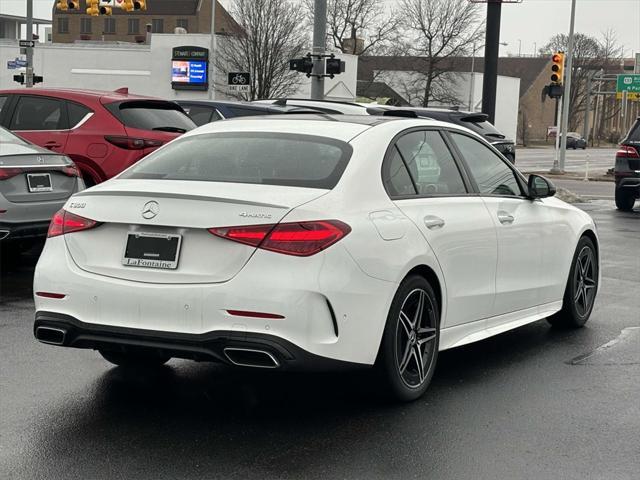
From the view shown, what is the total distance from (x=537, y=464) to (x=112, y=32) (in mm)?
127528

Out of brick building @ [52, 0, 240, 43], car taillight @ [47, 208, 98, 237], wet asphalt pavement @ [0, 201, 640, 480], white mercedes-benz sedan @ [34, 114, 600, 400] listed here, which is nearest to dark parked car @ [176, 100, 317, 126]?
wet asphalt pavement @ [0, 201, 640, 480]

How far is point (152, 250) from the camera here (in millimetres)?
5188

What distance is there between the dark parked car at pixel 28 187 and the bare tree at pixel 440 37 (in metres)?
79.9

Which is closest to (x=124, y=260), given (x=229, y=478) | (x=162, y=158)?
(x=162, y=158)

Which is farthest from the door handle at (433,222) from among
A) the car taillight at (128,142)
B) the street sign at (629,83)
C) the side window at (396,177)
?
the street sign at (629,83)

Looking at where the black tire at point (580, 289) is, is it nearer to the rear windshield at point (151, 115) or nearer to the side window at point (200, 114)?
the rear windshield at point (151, 115)

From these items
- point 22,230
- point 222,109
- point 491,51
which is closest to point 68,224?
point 22,230

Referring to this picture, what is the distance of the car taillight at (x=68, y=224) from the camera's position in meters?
5.41

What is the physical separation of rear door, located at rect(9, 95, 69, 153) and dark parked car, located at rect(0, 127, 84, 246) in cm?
167

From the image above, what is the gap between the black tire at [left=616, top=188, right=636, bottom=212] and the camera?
21484mm

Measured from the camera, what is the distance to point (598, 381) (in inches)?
255

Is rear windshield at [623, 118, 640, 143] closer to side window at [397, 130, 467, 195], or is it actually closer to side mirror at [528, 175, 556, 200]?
side mirror at [528, 175, 556, 200]

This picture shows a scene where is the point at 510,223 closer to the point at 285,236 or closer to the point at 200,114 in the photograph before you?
the point at 285,236

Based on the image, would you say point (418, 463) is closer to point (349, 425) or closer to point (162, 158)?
point (349, 425)
